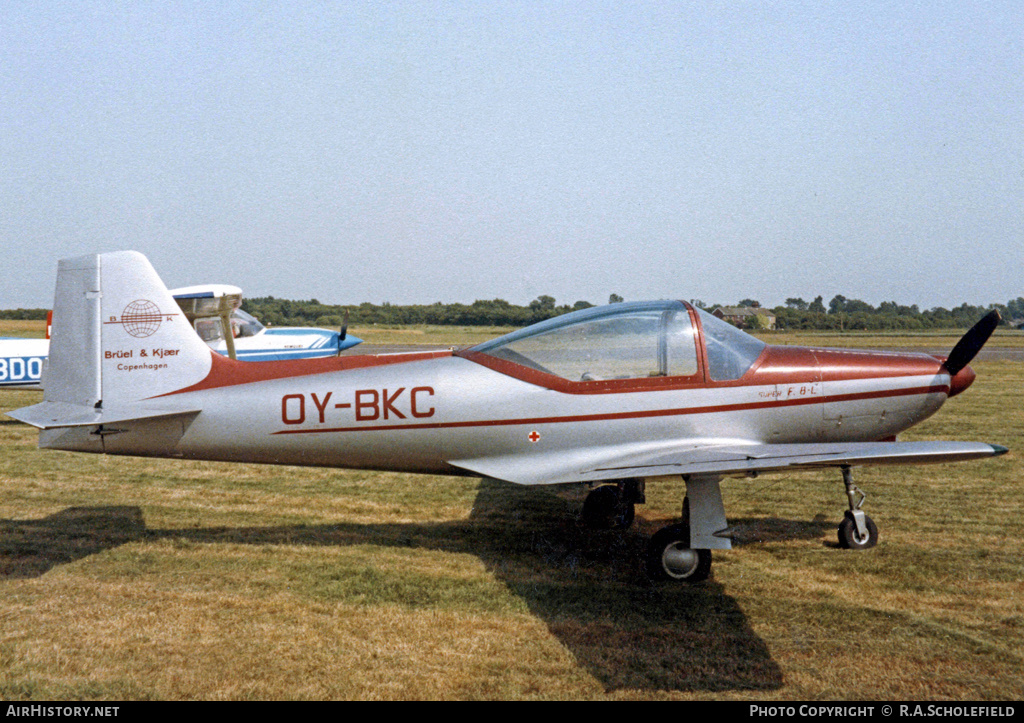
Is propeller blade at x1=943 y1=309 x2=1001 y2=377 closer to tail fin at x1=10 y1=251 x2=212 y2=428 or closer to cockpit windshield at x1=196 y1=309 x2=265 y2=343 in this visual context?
tail fin at x1=10 y1=251 x2=212 y2=428

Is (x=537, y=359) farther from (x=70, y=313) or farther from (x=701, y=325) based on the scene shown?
(x=70, y=313)

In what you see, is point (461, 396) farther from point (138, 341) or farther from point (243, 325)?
point (243, 325)

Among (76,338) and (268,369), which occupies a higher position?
(76,338)

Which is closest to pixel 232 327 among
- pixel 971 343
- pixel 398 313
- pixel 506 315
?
pixel 971 343

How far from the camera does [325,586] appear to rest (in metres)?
5.38

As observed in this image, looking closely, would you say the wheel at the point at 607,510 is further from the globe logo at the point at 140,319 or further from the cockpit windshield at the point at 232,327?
the cockpit windshield at the point at 232,327

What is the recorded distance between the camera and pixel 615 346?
19.2 ft

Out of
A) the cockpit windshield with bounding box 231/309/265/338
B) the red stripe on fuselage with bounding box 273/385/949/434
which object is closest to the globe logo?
the red stripe on fuselage with bounding box 273/385/949/434

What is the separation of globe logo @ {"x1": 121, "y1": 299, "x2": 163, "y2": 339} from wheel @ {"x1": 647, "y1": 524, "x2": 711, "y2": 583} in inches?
173

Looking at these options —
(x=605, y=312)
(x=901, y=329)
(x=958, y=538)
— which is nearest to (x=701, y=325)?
(x=605, y=312)

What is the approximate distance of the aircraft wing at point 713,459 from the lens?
4.52m

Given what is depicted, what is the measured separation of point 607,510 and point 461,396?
222 centimetres

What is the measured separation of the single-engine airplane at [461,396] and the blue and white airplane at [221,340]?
14.1ft

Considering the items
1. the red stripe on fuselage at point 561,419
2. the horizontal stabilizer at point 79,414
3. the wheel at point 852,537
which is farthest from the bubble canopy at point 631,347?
the horizontal stabilizer at point 79,414
